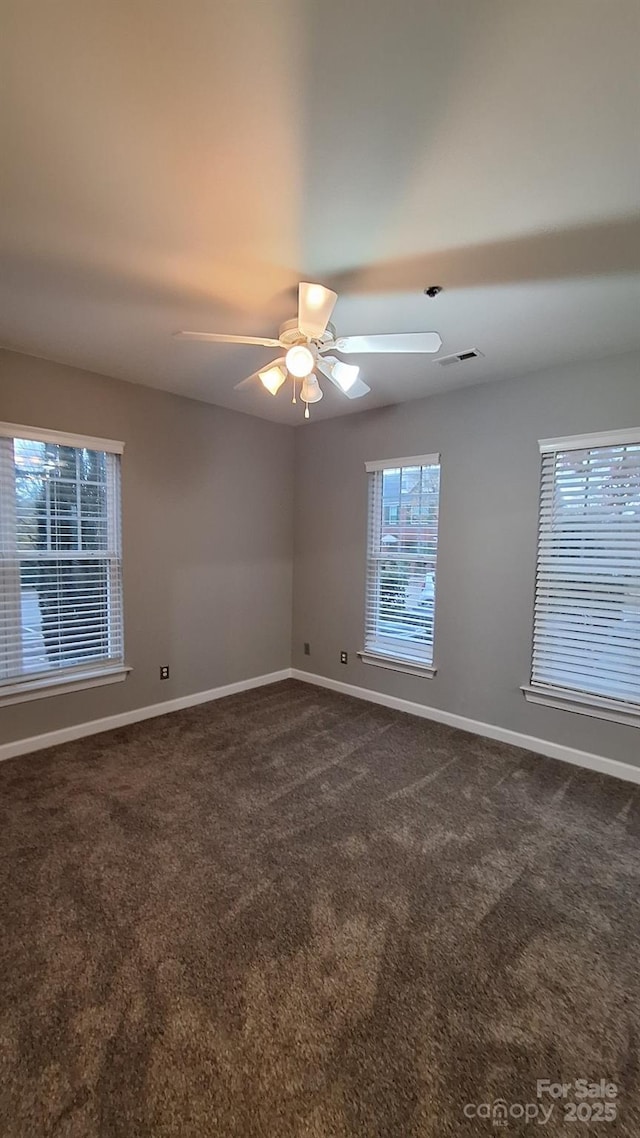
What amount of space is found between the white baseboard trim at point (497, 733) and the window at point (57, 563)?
206 centimetres

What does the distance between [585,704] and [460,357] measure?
7.89ft

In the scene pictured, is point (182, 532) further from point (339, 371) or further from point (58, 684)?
point (339, 371)

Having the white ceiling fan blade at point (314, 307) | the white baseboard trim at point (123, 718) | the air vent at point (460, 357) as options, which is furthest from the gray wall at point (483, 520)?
the white ceiling fan blade at point (314, 307)

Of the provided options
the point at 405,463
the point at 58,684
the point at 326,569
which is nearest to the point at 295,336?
the point at 405,463

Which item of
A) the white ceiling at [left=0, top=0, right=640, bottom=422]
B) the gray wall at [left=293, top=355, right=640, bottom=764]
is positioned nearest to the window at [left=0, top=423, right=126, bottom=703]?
the white ceiling at [left=0, top=0, right=640, bottom=422]

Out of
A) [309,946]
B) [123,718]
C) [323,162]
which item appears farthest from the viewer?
[123,718]

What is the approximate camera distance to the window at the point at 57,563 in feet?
9.87

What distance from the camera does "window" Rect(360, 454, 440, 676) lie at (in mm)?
3838

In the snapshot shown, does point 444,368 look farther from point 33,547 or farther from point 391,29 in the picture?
point 33,547

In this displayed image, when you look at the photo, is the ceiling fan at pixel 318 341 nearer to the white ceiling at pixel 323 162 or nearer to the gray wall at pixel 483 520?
the white ceiling at pixel 323 162

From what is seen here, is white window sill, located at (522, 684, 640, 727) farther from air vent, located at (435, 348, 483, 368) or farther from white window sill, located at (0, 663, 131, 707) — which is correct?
white window sill, located at (0, 663, 131, 707)

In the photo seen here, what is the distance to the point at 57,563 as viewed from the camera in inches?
127

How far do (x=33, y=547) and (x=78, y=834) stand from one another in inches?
72.3

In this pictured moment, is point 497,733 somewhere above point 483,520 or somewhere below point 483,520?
below
